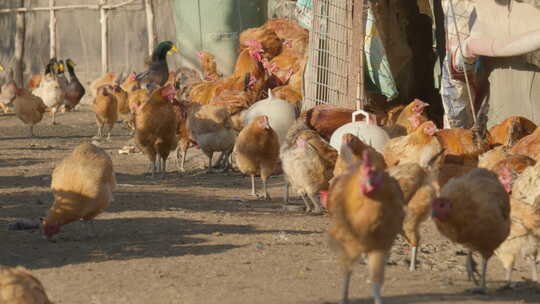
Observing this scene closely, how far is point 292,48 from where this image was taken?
16453 millimetres

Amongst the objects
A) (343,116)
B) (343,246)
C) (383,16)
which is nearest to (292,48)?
(383,16)

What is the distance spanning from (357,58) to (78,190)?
584cm

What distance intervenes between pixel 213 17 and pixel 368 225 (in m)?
16.9

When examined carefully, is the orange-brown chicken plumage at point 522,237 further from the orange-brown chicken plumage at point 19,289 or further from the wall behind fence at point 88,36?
the wall behind fence at point 88,36

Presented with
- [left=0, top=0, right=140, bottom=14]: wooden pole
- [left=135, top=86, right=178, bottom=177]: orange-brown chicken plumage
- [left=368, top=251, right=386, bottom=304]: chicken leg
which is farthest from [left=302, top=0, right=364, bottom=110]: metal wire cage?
[left=0, top=0, right=140, bottom=14]: wooden pole

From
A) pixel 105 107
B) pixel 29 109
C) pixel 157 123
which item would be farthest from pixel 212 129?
pixel 29 109

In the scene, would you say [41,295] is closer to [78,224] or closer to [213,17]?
[78,224]

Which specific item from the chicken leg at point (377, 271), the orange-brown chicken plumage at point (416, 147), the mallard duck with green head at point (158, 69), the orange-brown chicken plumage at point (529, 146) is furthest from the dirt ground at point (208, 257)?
the mallard duck with green head at point (158, 69)

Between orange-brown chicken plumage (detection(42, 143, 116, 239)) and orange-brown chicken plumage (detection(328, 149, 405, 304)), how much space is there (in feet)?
9.05

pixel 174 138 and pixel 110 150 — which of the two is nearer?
pixel 174 138

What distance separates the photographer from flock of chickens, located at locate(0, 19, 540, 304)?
18.1 feet

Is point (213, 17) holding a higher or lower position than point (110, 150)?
higher

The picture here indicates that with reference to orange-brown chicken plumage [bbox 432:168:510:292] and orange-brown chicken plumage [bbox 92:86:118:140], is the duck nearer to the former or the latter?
orange-brown chicken plumage [bbox 92:86:118:140]

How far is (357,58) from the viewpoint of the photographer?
12773 millimetres
